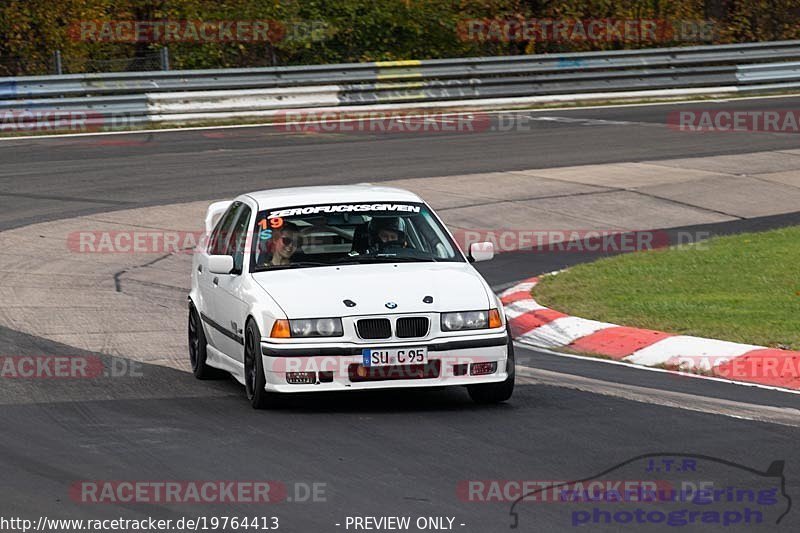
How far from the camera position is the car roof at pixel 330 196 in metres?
9.88

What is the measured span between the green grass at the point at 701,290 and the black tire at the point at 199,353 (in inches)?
135

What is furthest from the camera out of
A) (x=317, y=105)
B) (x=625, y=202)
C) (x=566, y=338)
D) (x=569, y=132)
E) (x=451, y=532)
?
(x=317, y=105)

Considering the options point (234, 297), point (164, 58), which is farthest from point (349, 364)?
point (164, 58)

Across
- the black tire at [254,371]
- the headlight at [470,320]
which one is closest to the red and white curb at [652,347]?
the headlight at [470,320]

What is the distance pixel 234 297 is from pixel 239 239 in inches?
28.6

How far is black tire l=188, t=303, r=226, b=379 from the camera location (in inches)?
402

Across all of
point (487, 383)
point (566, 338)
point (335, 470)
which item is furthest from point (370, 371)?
point (566, 338)

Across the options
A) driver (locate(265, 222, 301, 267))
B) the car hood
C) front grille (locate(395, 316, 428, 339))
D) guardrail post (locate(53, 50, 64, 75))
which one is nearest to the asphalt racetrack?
front grille (locate(395, 316, 428, 339))

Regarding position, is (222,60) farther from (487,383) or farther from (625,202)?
(487,383)

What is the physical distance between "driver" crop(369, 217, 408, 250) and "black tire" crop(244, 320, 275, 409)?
1.15 metres

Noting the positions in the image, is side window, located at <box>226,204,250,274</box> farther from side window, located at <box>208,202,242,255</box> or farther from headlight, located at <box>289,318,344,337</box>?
headlight, located at <box>289,318,344,337</box>

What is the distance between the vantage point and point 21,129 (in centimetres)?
2677

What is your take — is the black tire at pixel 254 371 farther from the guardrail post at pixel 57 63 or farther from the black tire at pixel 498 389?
the guardrail post at pixel 57 63

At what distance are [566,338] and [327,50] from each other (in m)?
25.0
